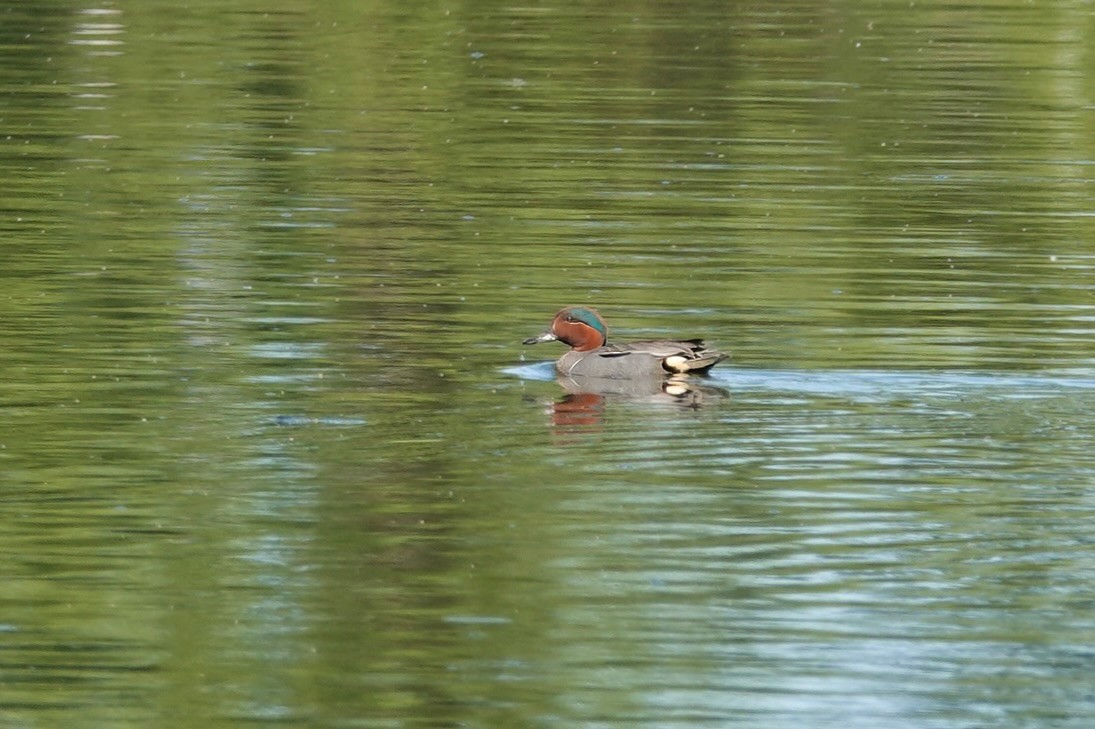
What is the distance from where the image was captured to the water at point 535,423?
818 centimetres

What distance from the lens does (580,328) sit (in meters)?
13.1

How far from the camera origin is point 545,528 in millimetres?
9711

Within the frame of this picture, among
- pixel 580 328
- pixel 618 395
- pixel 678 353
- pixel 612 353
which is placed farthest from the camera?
pixel 580 328

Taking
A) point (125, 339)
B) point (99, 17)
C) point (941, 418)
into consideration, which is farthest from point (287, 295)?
point (99, 17)

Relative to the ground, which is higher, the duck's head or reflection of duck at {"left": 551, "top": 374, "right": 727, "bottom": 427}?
the duck's head

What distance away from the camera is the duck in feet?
40.5

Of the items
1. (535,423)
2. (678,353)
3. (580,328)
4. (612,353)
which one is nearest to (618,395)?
(612,353)

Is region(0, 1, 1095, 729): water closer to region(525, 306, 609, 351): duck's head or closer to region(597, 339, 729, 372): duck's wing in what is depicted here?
region(597, 339, 729, 372): duck's wing

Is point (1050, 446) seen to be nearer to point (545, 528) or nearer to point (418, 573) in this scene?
point (545, 528)

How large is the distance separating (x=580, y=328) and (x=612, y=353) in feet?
1.36

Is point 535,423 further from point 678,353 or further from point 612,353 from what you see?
point 612,353

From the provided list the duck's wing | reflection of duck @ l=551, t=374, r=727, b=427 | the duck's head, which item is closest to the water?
reflection of duck @ l=551, t=374, r=727, b=427

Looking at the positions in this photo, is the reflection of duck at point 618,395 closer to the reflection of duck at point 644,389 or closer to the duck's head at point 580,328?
the reflection of duck at point 644,389

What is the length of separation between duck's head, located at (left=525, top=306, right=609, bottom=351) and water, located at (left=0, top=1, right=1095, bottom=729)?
15.6 inches
